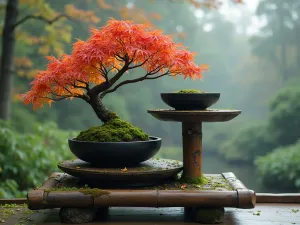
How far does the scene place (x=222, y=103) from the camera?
63.3 ft

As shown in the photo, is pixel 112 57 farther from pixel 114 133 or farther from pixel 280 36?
pixel 280 36

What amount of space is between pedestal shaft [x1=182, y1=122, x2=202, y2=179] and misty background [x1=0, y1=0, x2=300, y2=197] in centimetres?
209

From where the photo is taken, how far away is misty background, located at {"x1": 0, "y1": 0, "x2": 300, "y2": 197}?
6741mm

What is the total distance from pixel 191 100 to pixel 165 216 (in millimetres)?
803

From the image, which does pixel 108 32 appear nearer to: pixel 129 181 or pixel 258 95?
pixel 129 181

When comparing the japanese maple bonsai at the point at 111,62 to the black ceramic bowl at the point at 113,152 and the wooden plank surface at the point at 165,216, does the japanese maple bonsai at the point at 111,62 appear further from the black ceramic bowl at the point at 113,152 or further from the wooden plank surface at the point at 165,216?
the wooden plank surface at the point at 165,216

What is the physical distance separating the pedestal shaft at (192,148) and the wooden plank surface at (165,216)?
1.00 feet

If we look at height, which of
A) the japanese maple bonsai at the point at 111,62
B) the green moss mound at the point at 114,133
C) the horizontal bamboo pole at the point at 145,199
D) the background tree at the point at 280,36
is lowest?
the horizontal bamboo pole at the point at 145,199

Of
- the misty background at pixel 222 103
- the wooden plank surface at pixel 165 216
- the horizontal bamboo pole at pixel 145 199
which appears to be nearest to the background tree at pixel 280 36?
the misty background at pixel 222 103

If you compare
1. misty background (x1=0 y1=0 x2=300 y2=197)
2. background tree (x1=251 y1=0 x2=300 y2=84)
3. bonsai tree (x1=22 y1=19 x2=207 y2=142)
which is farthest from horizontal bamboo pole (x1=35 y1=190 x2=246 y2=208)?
background tree (x1=251 y1=0 x2=300 y2=84)

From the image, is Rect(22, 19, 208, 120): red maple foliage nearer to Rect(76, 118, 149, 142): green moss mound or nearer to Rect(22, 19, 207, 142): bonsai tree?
Rect(22, 19, 207, 142): bonsai tree

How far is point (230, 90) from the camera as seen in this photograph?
19.3m

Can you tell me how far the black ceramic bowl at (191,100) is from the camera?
279cm

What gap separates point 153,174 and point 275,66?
48.6ft
